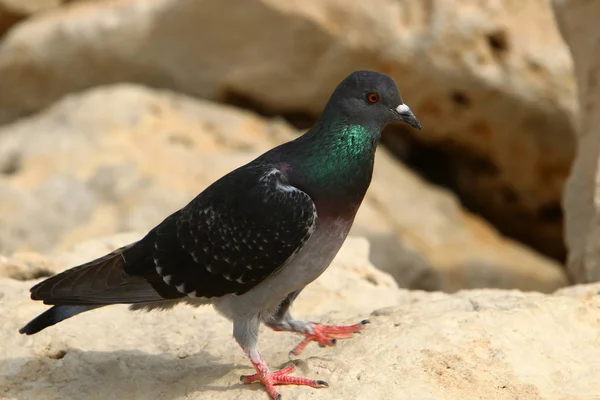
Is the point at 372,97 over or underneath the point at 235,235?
over

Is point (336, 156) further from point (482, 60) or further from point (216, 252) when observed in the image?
point (482, 60)

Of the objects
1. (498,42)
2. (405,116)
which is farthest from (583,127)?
(405,116)

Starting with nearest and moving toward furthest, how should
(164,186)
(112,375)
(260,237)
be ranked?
(260,237), (112,375), (164,186)

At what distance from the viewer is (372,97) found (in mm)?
5031

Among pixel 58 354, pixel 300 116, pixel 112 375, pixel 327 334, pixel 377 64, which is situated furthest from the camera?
pixel 300 116

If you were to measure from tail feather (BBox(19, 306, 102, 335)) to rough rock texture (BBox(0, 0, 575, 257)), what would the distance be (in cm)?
536

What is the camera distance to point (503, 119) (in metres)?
10.0

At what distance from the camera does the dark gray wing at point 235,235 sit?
4.78m

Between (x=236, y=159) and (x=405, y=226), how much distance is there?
1.87 meters

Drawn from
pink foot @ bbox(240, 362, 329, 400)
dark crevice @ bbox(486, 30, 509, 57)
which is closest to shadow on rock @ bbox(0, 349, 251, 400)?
pink foot @ bbox(240, 362, 329, 400)

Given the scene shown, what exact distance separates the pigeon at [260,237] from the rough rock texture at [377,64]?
15.3 ft

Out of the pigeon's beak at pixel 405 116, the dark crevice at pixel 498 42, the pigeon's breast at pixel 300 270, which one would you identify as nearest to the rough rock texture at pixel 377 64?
the dark crevice at pixel 498 42

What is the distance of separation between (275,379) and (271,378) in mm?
27

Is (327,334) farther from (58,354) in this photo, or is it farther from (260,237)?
(58,354)
